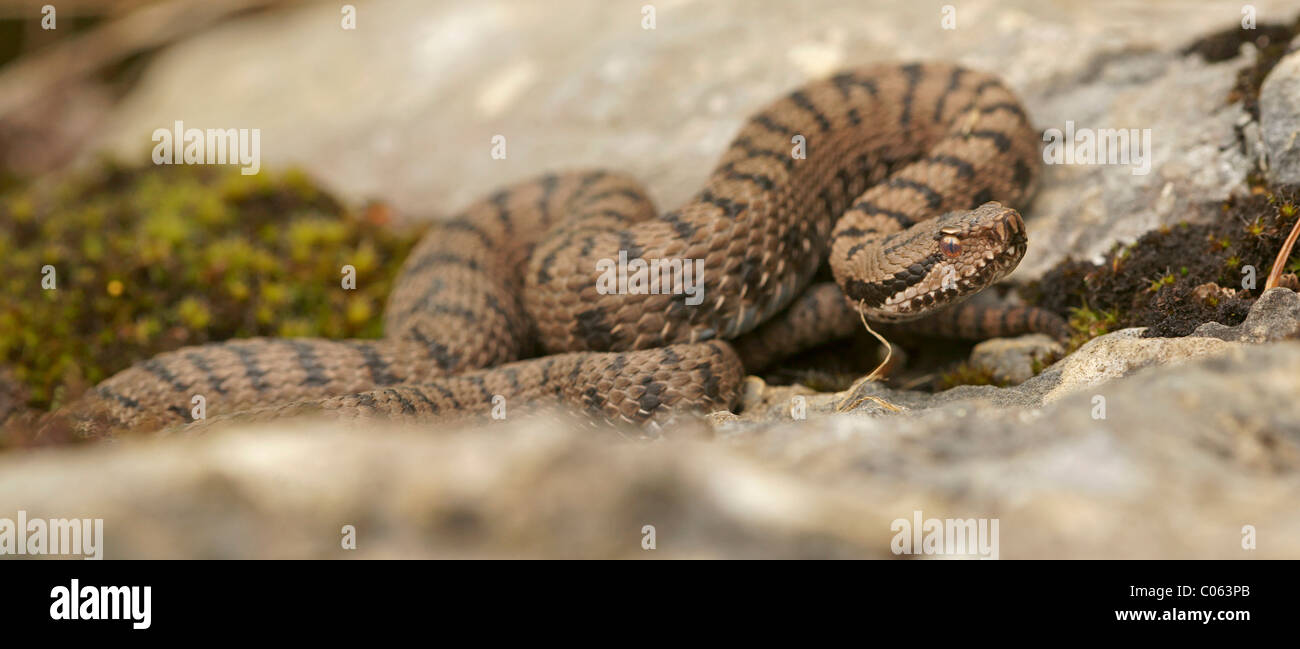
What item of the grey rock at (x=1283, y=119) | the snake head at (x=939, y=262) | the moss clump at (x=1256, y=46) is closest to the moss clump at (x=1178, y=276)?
the grey rock at (x=1283, y=119)

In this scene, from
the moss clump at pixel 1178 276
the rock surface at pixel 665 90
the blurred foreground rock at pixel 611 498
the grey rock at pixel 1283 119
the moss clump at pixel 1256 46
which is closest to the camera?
the blurred foreground rock at pixel 611 498

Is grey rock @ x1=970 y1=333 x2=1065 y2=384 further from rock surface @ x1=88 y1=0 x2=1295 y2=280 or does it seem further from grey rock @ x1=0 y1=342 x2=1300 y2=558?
grey rock @ x1=0 y1=342 x2=1300 y2=558

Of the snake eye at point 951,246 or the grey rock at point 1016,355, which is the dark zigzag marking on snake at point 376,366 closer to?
the snake eye at point 951,246

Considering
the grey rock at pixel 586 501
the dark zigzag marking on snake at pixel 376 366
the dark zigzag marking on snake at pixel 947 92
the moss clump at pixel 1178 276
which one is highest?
the dark zigzag marking on snake at pixel 947 92

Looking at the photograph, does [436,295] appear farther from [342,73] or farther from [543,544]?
[342,73]
